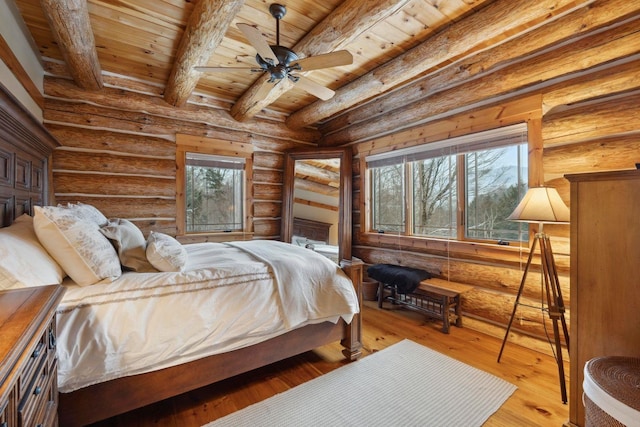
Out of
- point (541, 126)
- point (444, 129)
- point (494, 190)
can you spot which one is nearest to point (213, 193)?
point (444, 129)

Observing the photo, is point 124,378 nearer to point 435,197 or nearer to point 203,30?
point 203,30

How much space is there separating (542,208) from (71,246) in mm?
3003

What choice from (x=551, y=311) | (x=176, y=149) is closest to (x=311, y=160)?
(x=176, y=149)

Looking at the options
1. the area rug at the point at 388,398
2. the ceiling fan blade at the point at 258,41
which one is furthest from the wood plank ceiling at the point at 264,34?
the area rug at the point at 388,398

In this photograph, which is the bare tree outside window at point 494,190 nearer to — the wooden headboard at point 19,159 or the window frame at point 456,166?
the window frame at point 456,166

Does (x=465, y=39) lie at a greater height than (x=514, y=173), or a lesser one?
greater

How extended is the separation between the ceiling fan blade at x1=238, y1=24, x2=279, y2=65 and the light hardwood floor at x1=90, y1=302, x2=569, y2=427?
2432 mm

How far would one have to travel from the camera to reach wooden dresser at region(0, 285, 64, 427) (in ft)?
2.08

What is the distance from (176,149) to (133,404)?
118 inches

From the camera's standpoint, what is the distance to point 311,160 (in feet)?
15.5

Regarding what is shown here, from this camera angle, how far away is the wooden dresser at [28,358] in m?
0.63

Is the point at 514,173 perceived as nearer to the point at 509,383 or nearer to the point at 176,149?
the point at 509,383

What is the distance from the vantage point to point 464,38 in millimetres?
2354

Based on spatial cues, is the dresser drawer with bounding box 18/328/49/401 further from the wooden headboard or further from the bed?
the bed
